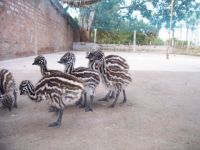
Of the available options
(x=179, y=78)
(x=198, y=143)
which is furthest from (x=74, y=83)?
(x=179, y=78)

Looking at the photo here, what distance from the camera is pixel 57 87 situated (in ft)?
14.0

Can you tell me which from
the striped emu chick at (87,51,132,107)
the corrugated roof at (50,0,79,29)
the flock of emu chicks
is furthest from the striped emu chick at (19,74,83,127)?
the corrugated roof at (50,0,79,29)

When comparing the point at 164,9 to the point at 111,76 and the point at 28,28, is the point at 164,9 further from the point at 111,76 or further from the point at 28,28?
the point at 111,76

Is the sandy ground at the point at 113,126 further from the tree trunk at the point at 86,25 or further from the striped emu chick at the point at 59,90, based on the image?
the tree trunk at the point at 86,25

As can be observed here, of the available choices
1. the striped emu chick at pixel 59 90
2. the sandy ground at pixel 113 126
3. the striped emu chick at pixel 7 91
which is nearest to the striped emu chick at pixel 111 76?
the sandy ground at pixel 113 126

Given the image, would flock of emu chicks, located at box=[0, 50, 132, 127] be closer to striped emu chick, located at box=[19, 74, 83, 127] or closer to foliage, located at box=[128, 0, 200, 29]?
striped emu chick, located at box=[19, 74, 83, 127]

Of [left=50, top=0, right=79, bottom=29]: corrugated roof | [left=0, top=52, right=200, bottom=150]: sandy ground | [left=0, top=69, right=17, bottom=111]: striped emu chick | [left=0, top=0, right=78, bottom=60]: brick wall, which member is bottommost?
[left=0, top=52, right=200, bottom=150]: sandy ground

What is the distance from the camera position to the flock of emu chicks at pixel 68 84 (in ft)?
14.1

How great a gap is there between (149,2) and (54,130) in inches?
1400

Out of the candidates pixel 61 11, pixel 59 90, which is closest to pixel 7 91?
pixel 59 90

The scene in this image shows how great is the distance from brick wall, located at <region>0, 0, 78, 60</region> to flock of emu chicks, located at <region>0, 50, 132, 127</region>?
6.62 metres

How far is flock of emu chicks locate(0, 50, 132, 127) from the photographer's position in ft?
14.1

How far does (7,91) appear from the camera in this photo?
5.24 m

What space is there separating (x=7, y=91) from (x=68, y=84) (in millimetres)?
1402
